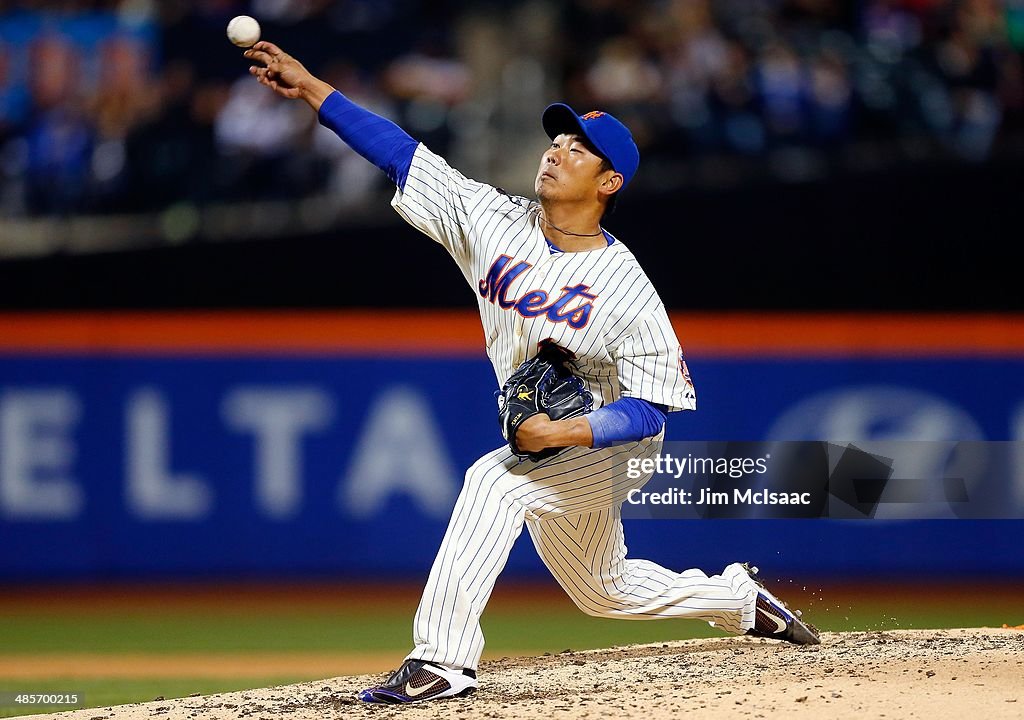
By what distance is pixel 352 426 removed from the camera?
759cm

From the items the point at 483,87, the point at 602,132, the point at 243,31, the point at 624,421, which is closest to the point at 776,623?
the point at 624,421

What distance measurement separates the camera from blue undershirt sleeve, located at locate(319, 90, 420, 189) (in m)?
3.98

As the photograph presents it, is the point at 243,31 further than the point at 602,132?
No

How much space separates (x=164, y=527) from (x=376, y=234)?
2010 millimetres

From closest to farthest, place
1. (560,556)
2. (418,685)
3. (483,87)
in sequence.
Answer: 1. (418,685)
2. (560,556)
3. (483,87)

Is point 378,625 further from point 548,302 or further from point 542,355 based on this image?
point 548,302

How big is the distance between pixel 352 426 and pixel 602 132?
12.8 feet

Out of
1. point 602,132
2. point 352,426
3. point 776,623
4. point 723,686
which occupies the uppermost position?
point 602,132

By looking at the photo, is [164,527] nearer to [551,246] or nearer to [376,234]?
[376,234]

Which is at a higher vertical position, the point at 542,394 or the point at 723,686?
the point at 542,394

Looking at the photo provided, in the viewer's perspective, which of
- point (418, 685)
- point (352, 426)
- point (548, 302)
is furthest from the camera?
point (352, 426)

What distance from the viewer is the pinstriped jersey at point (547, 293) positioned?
3.87 metres

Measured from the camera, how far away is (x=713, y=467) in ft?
22.4

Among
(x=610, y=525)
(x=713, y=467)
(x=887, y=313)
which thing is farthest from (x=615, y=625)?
(x=610, y=525)
